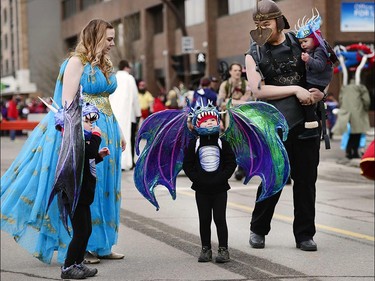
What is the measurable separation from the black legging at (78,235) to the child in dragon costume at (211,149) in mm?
424

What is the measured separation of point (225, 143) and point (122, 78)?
8556 millimetres

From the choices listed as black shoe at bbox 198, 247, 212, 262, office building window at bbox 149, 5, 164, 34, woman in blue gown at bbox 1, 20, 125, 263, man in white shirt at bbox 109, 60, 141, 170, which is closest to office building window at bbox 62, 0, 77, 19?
office building window at bbox 149, 5, 164, 34

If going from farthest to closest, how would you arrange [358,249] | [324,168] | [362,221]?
[324,168] → [362,221] → [358,249]

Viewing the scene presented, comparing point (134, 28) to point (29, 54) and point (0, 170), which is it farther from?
Result: point (0, 170)

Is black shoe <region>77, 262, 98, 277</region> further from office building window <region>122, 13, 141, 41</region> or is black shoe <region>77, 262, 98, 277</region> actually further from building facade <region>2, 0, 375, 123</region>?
office building window <region>122, 13, 141, 41</region>

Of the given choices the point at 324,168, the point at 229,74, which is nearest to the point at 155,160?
the point at 229,74

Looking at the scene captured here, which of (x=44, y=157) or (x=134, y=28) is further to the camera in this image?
(x=134, y=28)

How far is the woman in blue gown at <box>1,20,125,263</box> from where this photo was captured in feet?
22.9

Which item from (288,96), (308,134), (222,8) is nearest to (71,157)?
(288,96)

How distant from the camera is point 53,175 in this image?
23.0ft

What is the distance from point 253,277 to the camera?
655 centimetres

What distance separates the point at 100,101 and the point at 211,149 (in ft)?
3.54

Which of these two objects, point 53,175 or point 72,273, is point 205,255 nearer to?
point 72,273

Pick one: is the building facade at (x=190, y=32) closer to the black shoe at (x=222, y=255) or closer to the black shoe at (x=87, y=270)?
the black shoe at (x=222, y=255)
